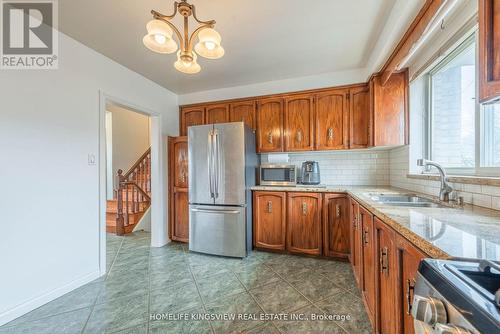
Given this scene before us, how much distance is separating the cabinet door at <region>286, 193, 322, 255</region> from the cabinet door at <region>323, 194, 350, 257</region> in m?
0.08

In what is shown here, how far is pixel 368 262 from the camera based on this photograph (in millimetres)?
1613

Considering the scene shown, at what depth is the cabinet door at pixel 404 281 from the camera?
872mm

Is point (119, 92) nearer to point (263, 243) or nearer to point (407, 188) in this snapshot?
point (263, 243)

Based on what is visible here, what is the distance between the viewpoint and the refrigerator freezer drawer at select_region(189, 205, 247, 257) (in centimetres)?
282

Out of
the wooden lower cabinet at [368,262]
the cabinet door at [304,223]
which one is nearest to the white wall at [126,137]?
the cabinet door at [304,223]

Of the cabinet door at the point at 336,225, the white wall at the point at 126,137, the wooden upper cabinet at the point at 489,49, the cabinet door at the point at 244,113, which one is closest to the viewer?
the wooden upper cabinet at the point at 489,49

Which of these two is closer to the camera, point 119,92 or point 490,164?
point 490,164

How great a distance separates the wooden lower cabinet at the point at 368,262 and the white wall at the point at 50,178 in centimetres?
263

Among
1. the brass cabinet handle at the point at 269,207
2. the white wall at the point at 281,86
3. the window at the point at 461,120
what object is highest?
the white wall at the point at 281,86

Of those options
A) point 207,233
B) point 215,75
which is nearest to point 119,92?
point 215,75

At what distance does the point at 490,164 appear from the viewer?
1446 mm

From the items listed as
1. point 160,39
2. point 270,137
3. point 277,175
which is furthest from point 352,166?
point 160,39

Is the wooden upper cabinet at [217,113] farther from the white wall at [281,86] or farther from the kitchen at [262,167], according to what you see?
the white wall at [281,86]

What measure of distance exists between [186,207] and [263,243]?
1.31 metres
